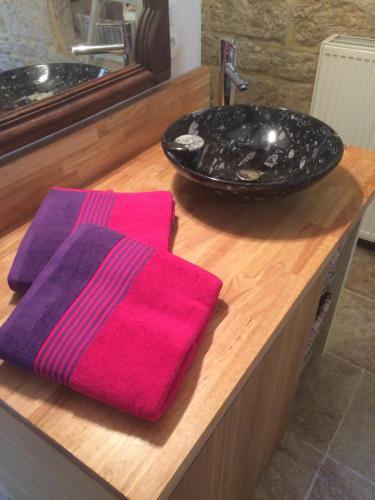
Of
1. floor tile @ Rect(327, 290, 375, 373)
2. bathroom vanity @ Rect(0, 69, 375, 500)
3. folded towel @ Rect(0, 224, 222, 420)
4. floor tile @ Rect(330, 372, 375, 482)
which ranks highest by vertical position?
folded towel @ Rect(0, 224, 222, 420)

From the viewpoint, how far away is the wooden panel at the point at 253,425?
2.40 ft

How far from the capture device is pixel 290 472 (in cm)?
134

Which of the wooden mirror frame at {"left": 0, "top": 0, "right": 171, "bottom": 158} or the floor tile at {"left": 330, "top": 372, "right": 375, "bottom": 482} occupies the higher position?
the wooden mirror frame at {"left": 0, "top": 0, "right": 171, "bottom": 158}

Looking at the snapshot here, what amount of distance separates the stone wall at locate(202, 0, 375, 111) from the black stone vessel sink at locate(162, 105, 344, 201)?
0.85m

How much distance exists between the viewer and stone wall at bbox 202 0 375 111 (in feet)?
5.57

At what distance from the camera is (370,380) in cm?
160

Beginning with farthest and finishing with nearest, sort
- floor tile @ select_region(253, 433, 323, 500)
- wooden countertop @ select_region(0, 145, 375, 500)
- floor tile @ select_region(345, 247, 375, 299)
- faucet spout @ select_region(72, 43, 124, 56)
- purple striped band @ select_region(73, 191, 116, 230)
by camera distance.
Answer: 1. floor tile @ select_region(345, 247, 375, 299)
2. floor tile @ select_region(253, 433, 323, 500)
3. faucet spout @ select_region(72, 43, 124, 56)
4. purple striped band @ select_region(73, 191, 116, 230)
5. wooden countertop @ select_region(0, 145, 375, 500)

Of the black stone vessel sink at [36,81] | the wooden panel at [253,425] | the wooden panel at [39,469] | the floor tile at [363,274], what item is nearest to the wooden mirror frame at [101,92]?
the black stone vessel sink at [36,81]

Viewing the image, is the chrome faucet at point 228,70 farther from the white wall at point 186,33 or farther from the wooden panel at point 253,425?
the wooden panel at point 253,425

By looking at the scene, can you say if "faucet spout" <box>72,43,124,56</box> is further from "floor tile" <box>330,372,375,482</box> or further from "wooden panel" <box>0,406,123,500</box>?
"floor tile" <box>330,372,375,482</box>

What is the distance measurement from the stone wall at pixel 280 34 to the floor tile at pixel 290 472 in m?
1.45

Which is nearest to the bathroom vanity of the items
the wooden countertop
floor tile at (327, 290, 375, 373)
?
the wooden countertop

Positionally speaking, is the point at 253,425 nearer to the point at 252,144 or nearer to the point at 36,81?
the point at 252,144

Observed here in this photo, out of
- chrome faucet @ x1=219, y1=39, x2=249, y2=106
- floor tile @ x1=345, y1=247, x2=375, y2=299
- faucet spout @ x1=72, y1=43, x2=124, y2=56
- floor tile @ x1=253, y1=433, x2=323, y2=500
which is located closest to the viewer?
faucet spout @ x1=72, y1=43, x2=124, y2=56
